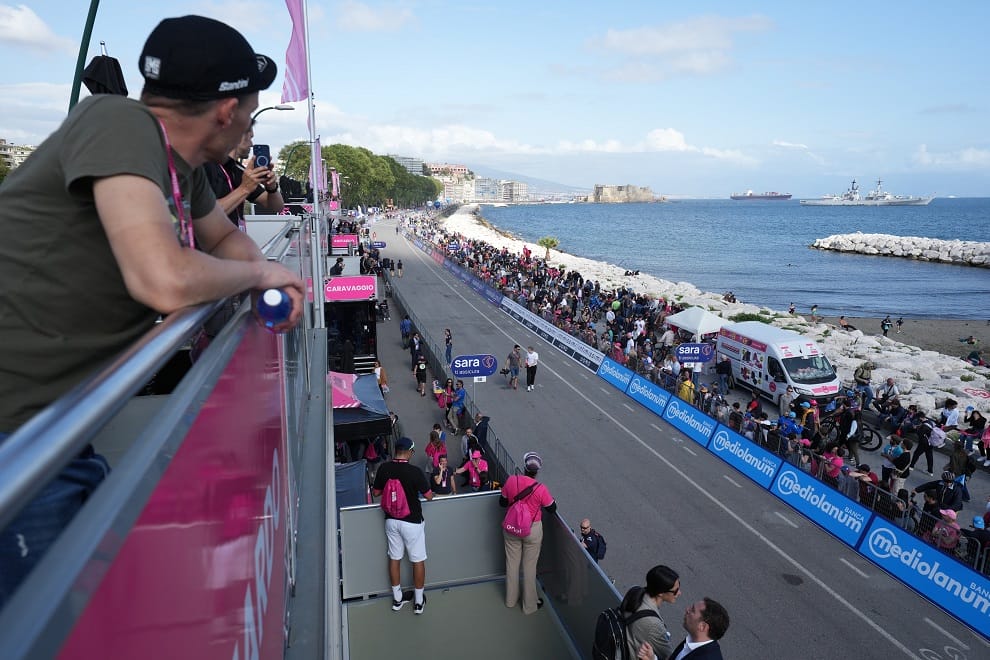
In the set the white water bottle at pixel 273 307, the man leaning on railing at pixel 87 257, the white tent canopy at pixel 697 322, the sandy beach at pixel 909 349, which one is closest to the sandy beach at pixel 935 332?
the sandy beach at pixel 909 349

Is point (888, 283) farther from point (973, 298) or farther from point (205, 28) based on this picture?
point (205, 28)

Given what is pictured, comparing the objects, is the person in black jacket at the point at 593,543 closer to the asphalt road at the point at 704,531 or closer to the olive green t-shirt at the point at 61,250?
the asphalt road at the point at 704,531

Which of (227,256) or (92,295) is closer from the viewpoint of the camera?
(92,295)

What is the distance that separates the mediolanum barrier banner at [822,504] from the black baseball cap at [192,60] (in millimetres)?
15110

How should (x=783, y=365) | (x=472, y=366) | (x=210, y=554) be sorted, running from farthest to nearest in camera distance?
(x=783, y=365) < (x=472, y=366) < (x=210, y=554)

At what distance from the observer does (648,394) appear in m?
22.6

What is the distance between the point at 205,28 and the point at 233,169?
4975 millimetres

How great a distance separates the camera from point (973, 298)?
6050cm

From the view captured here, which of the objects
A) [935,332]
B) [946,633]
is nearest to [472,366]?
[946,633]

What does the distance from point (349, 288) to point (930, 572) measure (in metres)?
16.2

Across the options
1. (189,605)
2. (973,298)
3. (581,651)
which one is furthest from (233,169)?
(973,298)

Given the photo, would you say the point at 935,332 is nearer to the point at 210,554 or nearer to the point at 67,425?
the point at 210,554

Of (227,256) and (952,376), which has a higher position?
(227,256)

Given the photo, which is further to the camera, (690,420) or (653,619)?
(690,420)
